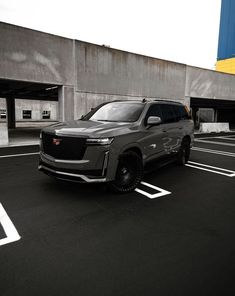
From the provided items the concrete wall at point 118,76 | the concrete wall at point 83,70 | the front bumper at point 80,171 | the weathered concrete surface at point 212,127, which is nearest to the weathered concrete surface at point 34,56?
the concrete wall at point 83,70

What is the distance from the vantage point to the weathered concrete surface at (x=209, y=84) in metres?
20.5

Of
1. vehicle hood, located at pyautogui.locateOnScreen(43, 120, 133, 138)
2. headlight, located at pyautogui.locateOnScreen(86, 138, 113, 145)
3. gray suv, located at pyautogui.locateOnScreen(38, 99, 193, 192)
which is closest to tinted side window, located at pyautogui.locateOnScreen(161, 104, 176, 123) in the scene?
gray suv, located at pyautogui.locateOnScreen(38, 99, 193, 192)

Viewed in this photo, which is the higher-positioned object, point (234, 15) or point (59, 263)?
point (234, 15)

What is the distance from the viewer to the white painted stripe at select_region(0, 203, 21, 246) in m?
3.13

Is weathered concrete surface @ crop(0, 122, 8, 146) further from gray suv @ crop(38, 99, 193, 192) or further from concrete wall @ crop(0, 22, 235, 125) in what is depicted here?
gray suv @ crop(38, 99, 193, 192)

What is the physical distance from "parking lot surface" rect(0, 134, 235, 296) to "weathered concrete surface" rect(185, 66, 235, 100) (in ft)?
55.0

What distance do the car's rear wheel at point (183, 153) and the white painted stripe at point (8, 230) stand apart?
5199 mm

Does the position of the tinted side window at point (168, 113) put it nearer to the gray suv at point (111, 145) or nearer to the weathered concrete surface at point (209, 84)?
the gray suv at point (111, 145)

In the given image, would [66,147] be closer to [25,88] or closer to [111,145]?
[111,145]

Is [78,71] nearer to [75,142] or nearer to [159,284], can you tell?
[75,142]

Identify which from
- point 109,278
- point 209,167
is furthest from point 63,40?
point 109,278

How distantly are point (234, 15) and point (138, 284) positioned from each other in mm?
40038

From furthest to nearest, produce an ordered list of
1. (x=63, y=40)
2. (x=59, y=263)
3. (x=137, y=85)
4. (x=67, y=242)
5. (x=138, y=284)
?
(x=137, y=85) → (x=63, y=40) → (x=67, y=242) → (x=59, y=263) → (x=138, y=284)

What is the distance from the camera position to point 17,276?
2461 mm
